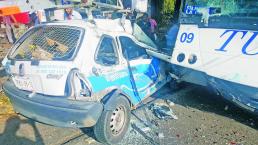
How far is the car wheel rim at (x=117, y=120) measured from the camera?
4703mm

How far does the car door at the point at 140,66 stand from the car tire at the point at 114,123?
33 cm

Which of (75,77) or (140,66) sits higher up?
(75,77)

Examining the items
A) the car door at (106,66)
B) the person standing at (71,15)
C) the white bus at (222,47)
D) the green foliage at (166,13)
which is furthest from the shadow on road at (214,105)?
the green foliage at (166,13)

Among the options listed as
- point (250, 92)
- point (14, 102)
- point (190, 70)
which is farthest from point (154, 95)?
point (14, 102)

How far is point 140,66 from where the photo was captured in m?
5.55

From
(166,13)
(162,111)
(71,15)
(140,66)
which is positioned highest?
(71,15)

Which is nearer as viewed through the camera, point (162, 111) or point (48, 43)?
point (48, 43)

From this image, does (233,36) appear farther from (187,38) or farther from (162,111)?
(162,111)

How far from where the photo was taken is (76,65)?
13.7 ft

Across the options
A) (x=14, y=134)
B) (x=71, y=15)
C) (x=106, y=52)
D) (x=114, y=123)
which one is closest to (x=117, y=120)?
(x=114, y=123)

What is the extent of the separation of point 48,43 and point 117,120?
162cm

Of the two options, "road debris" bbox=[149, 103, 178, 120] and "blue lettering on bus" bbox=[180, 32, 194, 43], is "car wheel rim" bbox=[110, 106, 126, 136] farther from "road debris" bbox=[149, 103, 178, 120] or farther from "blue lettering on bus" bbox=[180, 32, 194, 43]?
"blue lettering on bus" bbox=[180, 32, 194, 43]

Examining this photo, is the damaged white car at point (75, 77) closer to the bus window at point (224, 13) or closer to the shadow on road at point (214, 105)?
the bus window at point (224, 13)

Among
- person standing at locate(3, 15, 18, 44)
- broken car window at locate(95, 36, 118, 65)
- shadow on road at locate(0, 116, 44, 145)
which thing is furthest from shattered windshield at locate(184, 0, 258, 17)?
person standing at locate(3, 15, 18, 44)
